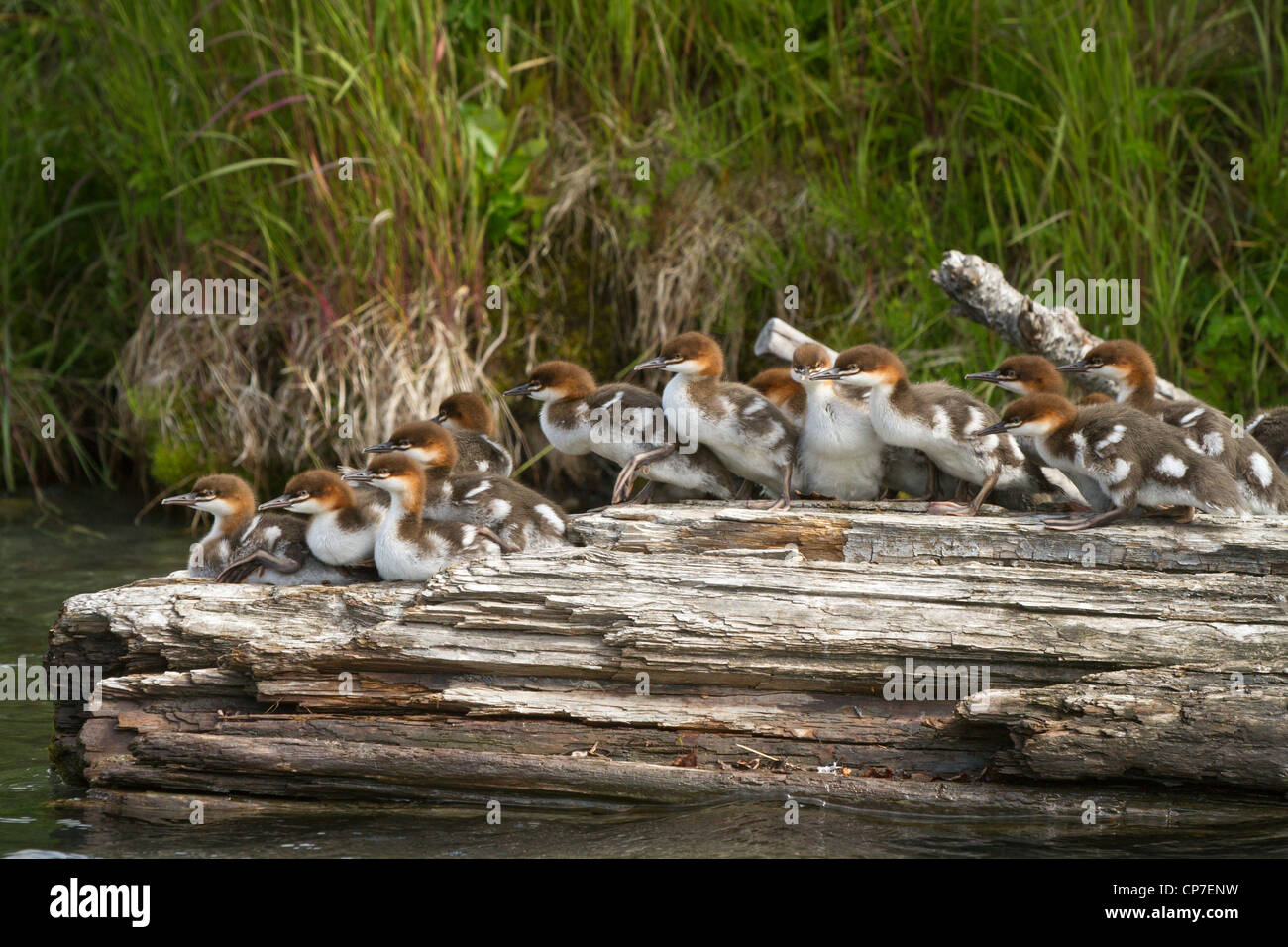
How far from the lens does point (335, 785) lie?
14.8 feet

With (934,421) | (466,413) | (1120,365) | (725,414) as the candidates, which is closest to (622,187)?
(466,413)

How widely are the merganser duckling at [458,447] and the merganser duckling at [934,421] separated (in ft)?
5.33

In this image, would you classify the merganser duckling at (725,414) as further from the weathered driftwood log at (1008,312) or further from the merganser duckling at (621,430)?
the weathered driftwood log at (1008,312)

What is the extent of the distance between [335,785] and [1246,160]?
7325 mm

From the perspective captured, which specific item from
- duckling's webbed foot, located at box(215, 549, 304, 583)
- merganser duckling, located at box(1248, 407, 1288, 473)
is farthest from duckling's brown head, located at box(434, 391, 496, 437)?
merganser duckling, located at box(1248, 407, 1288, 473)

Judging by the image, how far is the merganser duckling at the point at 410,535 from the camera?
5.10 metres

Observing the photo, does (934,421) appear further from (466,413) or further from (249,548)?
(249,548)

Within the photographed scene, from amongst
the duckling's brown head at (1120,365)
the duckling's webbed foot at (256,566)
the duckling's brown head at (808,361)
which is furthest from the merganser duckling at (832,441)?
the duckling's webbed foot at (256,566)

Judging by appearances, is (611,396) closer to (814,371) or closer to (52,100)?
(814,371)

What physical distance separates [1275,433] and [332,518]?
417 cm

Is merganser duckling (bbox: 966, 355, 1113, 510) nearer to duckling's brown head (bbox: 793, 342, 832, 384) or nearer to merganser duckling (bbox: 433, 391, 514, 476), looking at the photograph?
duckling's brown head (bbox: 793, 342, 832, 384)

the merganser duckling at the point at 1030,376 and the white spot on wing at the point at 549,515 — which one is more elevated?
the merganser duckling at the point at 1030,376

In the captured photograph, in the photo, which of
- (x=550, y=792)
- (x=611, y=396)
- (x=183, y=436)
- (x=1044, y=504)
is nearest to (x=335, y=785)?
(x=550, y=792)

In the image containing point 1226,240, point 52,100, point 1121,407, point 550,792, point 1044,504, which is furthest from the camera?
point 52,100
